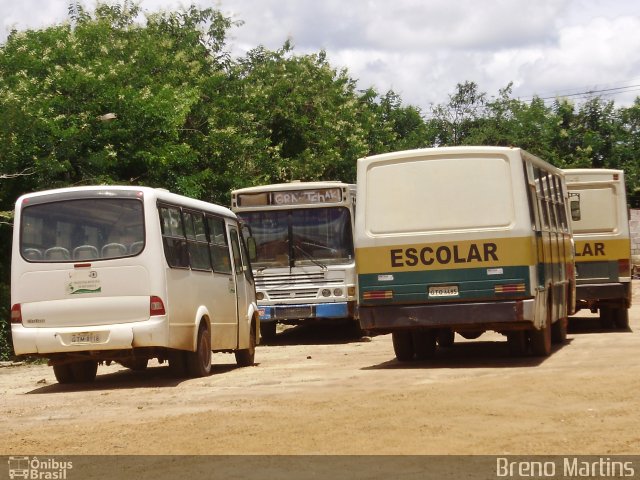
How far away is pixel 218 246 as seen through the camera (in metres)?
19.0

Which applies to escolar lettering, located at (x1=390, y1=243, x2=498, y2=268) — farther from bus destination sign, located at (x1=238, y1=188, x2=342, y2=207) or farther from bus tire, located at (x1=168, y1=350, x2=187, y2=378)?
bus destination sign, located at (x1=238, y1=188, x2=342, y2=207)

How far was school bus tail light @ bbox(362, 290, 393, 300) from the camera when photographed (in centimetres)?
1733

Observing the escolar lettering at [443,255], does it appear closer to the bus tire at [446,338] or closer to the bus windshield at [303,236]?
the bus tire at [446,338]

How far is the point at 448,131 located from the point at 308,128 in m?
27.9

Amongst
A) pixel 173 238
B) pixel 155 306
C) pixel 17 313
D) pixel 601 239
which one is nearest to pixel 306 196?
pixel 601 239

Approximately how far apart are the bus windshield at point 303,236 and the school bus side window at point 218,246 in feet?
18.5

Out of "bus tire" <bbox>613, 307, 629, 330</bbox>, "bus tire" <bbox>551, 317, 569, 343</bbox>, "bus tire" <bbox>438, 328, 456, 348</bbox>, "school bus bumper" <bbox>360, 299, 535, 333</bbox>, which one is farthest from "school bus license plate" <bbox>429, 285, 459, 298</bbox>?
"bus tire" <bbox>613, 307, 629, 330</bbox>

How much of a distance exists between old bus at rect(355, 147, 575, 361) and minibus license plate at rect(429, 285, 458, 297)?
0.01 metres

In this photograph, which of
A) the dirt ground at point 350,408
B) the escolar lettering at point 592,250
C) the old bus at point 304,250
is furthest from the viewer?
the escolar lettering at point 592,250

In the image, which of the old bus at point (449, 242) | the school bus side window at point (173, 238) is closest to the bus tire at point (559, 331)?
the old bus at point (449, 242)

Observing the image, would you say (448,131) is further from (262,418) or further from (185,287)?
(262,418)

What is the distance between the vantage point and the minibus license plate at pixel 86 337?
51.3 feet
